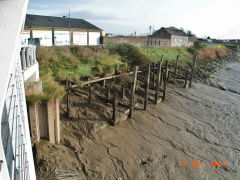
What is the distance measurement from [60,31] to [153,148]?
23.2 meters

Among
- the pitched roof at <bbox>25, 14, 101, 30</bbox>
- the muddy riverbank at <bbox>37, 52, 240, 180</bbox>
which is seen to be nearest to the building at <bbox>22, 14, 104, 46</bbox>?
the pitched roof at <bbox>25, 14, 101, 30</bbox>

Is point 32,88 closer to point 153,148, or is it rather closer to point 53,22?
point 153,148

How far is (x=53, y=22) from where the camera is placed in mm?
27391

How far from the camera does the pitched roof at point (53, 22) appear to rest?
24.8m

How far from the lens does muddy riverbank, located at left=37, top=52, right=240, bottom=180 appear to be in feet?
22.7

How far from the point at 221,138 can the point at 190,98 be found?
19.3 ft

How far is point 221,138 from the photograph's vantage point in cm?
1001

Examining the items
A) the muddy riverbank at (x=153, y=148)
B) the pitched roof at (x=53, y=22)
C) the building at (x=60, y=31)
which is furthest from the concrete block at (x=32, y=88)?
the pitched roof at (x=53, y=22)

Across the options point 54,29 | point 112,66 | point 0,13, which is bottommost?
point 112,66

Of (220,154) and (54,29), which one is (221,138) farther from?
(54,29)

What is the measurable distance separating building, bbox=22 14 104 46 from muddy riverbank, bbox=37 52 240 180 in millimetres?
16812

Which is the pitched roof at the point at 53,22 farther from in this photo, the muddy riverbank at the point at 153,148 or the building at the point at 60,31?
the muddy riverbank at the point at 153,148

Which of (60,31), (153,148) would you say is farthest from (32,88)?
(60,31)

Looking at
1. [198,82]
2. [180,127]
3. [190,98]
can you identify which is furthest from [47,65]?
[198,82]
